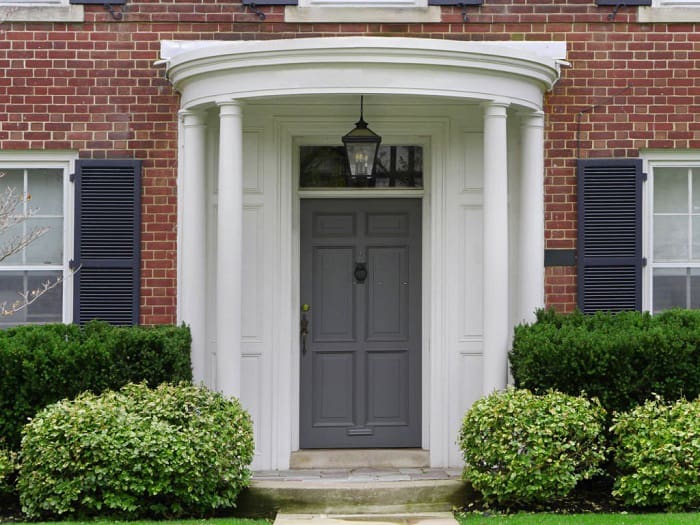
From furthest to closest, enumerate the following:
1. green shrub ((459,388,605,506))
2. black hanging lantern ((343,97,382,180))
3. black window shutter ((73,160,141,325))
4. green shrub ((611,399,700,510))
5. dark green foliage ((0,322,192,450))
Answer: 1. black window shutter ((73,160,141,325))
2. black hanging lantern ((343,97,382,180))
3. dark green foliage ((0,322,192,450))
4. green shrub ((459,388,605,506))
5. green shrub ((611,399,700,510))

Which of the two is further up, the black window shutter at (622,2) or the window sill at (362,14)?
the black window shutter at (622,2)

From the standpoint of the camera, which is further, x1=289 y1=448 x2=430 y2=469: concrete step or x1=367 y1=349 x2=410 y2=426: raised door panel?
x1=367 y1=349 x2=410 y2=426: raised door panel

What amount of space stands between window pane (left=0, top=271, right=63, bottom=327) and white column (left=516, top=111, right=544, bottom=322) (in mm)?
3977

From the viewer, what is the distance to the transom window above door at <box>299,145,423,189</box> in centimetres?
980

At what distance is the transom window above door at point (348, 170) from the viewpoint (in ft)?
32.2

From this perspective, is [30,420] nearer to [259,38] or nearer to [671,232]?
[259,38]

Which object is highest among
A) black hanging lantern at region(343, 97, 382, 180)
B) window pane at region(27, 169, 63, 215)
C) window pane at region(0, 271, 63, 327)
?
black hanging lantern at region(343, 97, 382, 180)

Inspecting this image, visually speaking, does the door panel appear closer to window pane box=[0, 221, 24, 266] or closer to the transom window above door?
the transom window above door

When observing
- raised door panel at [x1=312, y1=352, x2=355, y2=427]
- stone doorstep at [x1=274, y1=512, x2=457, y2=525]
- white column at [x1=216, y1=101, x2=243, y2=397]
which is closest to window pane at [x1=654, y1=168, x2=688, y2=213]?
raised door panel at [x1=312, y1=352, x2=355, y2=427]

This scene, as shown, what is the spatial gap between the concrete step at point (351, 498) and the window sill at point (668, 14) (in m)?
4.35

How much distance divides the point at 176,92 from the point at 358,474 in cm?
357

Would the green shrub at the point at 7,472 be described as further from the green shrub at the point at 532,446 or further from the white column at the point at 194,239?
the green shrub at the point at 532,446

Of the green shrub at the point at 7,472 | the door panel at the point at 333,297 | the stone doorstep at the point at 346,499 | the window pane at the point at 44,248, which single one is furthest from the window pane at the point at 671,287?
the green shrub at the point at 7,472

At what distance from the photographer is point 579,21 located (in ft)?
31.4
